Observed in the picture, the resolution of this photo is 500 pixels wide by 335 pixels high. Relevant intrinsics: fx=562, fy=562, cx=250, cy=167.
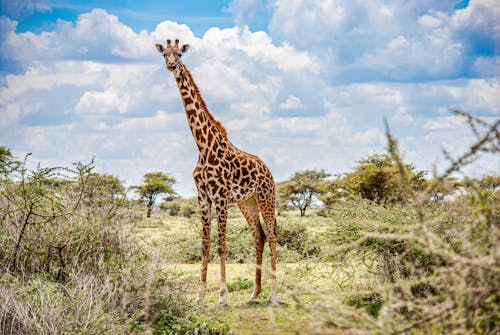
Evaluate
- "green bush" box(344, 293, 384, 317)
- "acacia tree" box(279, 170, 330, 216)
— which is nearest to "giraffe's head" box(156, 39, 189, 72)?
"green bush" box(344, 293, 384, 317)

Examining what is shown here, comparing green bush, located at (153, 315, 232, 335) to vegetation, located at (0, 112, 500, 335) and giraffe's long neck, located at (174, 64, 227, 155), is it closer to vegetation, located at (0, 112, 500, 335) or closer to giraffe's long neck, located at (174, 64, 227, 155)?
vegetation, located at (0, 112, 500, 335)

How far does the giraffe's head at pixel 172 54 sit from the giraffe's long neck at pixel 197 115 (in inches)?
4.7

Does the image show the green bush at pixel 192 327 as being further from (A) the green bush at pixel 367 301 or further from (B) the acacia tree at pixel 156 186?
(B) the acacia tree at pixel 156 186

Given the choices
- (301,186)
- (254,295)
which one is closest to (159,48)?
(254,295)

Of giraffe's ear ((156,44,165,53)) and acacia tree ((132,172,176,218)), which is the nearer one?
giraffe's ear ((156,44,165,53))

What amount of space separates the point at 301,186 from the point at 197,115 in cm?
2873

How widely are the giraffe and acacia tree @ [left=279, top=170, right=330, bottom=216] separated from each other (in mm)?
28031

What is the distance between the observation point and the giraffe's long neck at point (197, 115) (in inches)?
332

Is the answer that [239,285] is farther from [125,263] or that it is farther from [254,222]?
[125,263]

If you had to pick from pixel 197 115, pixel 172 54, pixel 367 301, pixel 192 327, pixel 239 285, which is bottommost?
pixel 192 327

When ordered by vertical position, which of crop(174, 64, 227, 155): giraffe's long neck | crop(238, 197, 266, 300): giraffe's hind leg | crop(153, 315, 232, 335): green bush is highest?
crop(174, 64, 227, 155): giraffe's long neck

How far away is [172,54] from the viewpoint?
8.27 meters

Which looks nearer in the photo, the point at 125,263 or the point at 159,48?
the point at 125,263

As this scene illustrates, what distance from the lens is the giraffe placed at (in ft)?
26.8
